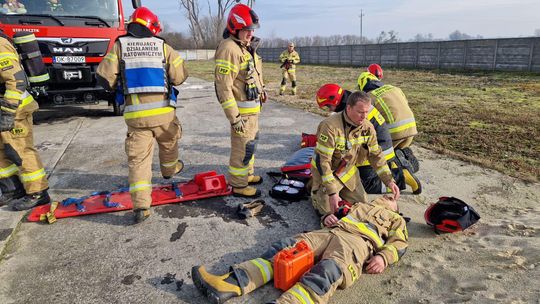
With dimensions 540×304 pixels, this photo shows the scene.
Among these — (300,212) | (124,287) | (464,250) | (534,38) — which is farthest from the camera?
(534,38)

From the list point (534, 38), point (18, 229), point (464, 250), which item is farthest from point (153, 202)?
point (534, 38)

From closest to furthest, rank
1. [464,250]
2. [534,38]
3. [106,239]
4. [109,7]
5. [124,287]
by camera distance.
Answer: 1. [124,287]
2. [464,250]
3. [106,239]
4. [109,7]
5. [534,38]

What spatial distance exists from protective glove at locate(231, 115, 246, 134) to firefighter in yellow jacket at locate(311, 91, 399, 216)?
0.88 m

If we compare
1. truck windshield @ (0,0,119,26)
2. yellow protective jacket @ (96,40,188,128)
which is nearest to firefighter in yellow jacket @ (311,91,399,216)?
yellow protective jacket @ (96,40,188,128)

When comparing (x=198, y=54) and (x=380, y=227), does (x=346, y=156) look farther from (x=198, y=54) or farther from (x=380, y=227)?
(x=198, y=54)

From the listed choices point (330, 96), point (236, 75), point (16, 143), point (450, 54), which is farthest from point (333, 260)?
point (450, 54)

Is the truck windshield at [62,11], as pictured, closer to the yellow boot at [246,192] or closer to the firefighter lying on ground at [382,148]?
the yellow boot at [246,192]

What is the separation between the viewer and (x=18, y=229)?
3.73 meters

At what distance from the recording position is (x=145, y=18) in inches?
147

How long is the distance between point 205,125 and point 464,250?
6.11 meters

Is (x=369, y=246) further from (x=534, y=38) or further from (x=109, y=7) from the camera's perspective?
(x=534, y=38)

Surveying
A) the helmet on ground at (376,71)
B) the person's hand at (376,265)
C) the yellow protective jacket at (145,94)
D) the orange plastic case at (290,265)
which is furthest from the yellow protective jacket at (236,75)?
the person's hand at (376,265)

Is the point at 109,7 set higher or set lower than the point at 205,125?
higher

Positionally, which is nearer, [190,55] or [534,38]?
[534,38]
